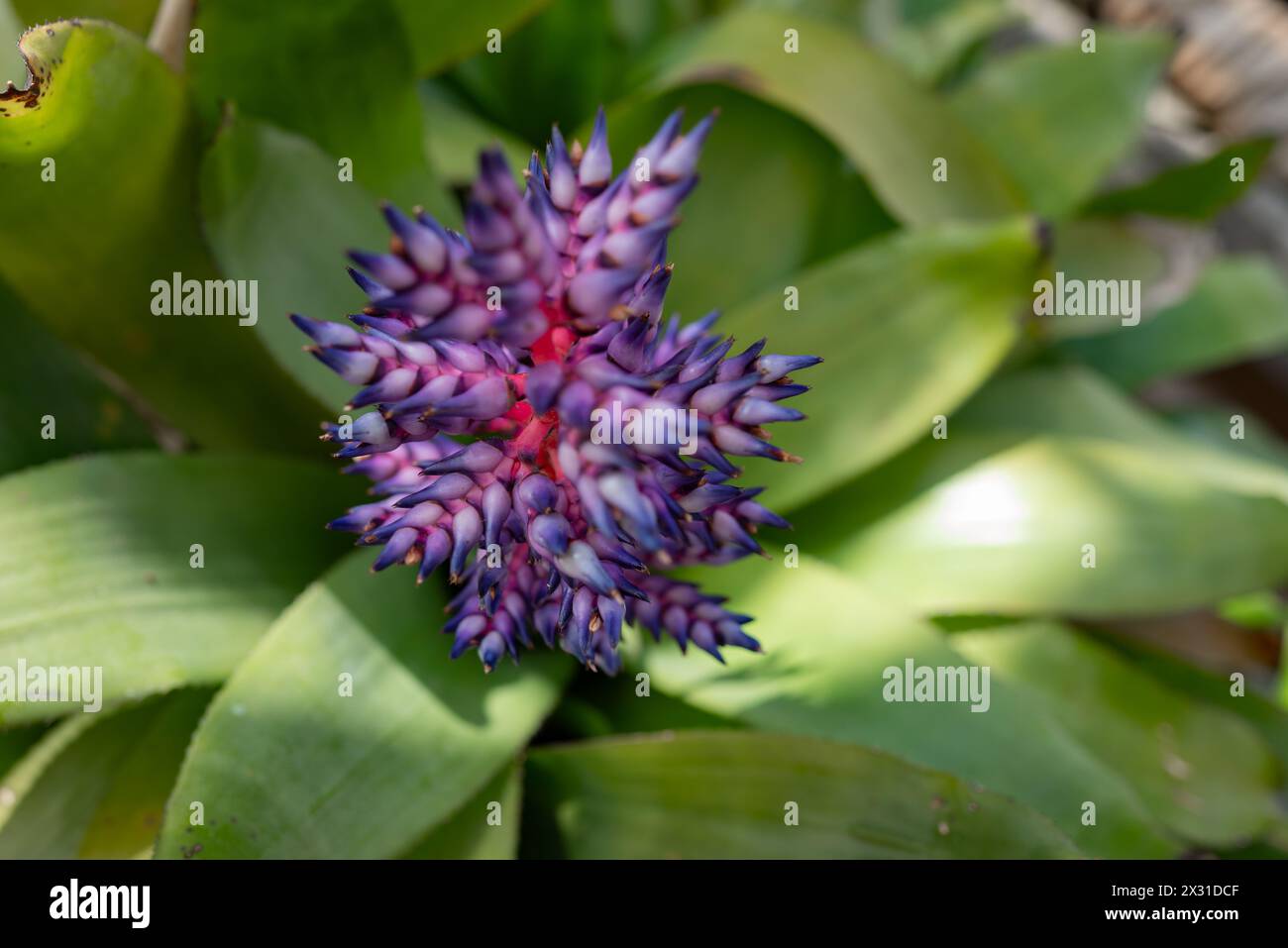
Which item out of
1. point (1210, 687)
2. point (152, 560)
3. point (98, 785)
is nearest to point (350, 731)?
point (152, 560)

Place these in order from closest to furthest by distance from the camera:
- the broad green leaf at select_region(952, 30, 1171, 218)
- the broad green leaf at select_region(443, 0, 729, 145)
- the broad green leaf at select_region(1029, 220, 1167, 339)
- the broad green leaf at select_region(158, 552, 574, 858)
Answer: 1. the broad green leaf at select_region(158, 552, 574, 858)
2. the broad green leaf at select_region(443, 0, 729, 145)
3. the broad green leaf at select_region(952, 30, 1171, 218)
4. the broad green leaf at select_region(1029, 220, 1167, 339)

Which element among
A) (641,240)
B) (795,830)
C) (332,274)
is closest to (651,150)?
(641,240)

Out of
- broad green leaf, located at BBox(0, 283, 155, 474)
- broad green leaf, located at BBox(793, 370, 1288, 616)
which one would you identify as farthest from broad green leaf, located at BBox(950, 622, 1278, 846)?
broad green leaf, located at BBox(0, 283, 155, 474)

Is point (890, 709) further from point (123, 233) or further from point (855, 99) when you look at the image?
point (123, 233)

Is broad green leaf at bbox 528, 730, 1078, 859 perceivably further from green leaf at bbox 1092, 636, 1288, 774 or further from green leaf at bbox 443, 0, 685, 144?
green leaf at bbox 443, 0, 685, 144

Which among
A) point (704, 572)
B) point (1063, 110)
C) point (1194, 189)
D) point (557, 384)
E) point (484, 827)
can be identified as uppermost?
point (1063, 110)
